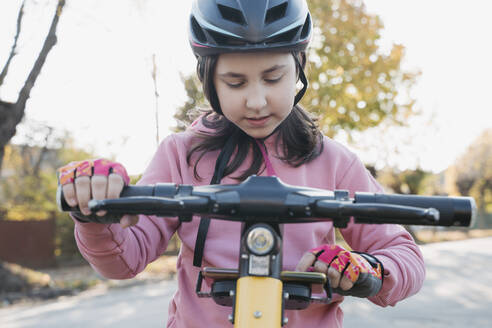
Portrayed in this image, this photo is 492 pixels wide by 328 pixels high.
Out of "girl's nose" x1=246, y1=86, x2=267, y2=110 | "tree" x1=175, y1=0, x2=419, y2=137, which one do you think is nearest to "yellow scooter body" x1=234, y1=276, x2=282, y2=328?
"girl's nose" x1=246, y1=86, x2=267, y2=110

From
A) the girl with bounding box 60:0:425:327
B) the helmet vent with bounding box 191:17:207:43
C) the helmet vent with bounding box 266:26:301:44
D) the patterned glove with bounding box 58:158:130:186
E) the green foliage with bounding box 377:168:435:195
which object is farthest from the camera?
the green foliage with bounding box 377:168:435:195

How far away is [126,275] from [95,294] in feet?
30.4

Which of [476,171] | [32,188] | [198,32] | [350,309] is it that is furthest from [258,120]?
[476,171]

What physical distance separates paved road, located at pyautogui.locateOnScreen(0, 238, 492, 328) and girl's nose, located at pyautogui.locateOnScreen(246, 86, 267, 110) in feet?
18.6

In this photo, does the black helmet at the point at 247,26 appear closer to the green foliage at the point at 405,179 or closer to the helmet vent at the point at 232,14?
the helmet vent at the point at 232,14

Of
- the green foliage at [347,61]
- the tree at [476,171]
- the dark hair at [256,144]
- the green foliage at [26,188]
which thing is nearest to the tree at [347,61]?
the green foliage at [347,61]

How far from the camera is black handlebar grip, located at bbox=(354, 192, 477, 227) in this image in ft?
4.11

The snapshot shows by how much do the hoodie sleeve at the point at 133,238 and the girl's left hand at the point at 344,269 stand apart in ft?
1.94

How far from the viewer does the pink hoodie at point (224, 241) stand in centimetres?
170

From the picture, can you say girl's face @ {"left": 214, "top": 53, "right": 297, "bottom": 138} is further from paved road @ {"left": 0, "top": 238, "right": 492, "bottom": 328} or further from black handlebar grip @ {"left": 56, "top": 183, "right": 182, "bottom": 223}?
paved road @ {"left": 0, "top": 238, "right": 492, "bottom": 328}

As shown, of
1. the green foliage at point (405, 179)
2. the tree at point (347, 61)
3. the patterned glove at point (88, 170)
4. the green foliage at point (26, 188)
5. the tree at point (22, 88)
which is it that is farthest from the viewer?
the green foliage at point (405, 179)

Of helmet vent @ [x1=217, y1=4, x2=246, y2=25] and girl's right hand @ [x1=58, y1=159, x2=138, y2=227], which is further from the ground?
helmet vent @ [x1=217, y1=4, x2=246, y2=25]

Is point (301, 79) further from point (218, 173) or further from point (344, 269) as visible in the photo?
point (344, 269)

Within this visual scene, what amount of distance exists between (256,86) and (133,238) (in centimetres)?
66
